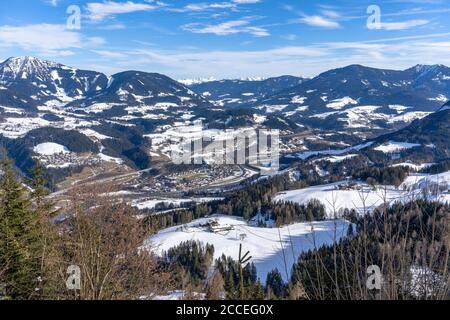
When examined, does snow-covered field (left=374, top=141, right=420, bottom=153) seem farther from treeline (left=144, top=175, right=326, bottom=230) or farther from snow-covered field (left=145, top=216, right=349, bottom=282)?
snow-covered field (left=145, top=216, right=349, bottom=282)

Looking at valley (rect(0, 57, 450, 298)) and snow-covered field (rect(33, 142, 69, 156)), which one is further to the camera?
snow-covered field (rect(33, 142, 69, 156))

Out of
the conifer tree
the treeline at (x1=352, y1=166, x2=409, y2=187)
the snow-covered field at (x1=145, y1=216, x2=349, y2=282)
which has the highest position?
the conifer tree

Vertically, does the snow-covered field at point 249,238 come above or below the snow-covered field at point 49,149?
below

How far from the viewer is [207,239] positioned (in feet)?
178

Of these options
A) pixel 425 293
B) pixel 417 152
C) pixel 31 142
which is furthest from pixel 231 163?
pixel 425 293

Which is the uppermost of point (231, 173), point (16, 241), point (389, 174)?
point (16, 241)

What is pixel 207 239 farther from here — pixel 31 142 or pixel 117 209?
pixel 31 142

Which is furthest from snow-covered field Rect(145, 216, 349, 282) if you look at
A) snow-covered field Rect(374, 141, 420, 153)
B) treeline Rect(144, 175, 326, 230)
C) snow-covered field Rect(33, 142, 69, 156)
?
snow-covered field Rect(33, 142, 69, 156)

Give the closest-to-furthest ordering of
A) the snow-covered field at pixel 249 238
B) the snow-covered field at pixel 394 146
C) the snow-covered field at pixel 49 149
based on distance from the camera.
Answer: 1. the snow-covered field at pixel 249 238
2. the snow-covered field at pixel 394 146
3. the snow-covered field at pixel 49 149

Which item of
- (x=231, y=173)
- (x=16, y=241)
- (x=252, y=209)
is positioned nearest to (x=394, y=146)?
(x=231, y=173)

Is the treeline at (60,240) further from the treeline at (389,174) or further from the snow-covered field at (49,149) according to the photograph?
the snow-covered field at (49,149)

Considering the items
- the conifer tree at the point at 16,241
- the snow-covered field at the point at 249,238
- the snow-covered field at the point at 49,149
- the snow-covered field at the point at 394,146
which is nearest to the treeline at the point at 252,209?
the snow-covered field at the point at 249,238

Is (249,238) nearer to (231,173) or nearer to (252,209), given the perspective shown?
(252,209)
